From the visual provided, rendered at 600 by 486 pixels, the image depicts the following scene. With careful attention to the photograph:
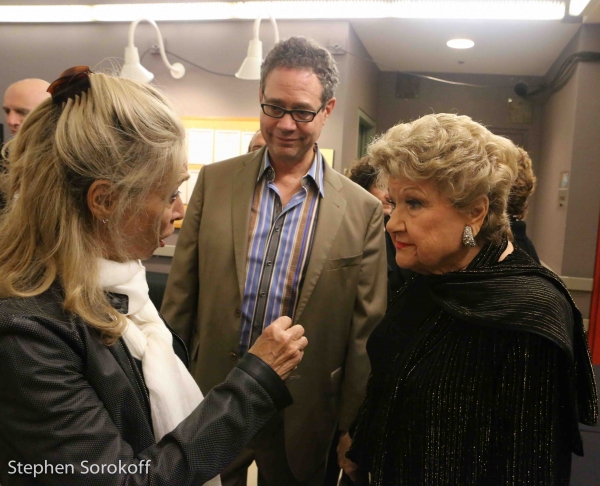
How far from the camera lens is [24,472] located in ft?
2.77

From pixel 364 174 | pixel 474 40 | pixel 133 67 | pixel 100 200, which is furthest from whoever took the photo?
pixel 474 40

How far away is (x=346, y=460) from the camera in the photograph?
163 cm

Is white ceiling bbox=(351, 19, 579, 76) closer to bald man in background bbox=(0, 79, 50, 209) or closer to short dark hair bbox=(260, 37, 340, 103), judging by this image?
bald man in background bbox=(0, 79, 50, 209)

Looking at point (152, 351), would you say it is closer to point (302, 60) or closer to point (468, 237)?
point (468, 237)

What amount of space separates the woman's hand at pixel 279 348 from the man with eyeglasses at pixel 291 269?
57cm

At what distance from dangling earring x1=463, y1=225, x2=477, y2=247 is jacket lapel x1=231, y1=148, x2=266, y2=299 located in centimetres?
72

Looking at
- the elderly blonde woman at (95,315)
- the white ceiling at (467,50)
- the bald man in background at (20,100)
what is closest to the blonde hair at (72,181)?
the elderly blonde woman at (95,315)

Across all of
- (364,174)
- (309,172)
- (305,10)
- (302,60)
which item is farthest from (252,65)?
(309,172)

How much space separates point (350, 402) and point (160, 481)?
0.95m

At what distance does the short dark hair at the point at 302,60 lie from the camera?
173cm

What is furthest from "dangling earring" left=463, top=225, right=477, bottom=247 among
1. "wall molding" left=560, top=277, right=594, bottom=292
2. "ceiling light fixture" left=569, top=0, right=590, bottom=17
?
"wall molding" left=560, top=277, right=594, bottom=292

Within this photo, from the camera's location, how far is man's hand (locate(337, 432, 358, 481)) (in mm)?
1585

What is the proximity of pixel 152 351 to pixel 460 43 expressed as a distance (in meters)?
4.85

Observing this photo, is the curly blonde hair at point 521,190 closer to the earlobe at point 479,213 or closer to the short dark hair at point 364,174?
the earlobe at point 479,213
